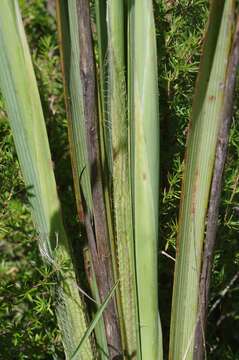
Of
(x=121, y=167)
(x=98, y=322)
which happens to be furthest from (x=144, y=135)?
(x=98, y=322)

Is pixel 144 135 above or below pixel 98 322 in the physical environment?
above

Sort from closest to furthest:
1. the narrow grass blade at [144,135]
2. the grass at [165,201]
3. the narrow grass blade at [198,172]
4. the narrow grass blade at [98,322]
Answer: the narrow grass blade at [198,172], the narrow grass blade at [144,135], the narrow grass blade at [98,322], the grass at [165,201]

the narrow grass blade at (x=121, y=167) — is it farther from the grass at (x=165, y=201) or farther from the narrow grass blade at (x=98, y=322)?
the grass at (x=165, y=201)

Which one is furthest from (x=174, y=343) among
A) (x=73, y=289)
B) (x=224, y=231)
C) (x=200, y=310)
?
(x=224, y=231)

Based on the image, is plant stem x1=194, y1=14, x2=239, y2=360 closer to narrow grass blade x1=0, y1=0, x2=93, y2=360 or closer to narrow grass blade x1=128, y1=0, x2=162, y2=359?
narrow grass blade x1=128, y1=0, x2=162, y2=359

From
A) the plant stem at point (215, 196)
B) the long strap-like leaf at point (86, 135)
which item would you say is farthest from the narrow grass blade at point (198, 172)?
the long strap-like leaf at point (86, 135)

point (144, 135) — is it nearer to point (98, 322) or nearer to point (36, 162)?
point (36, 162)
